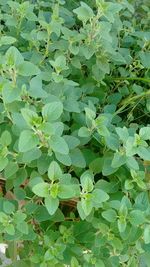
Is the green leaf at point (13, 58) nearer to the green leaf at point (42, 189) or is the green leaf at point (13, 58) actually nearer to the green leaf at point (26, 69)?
the green leaf at point (26, 69)

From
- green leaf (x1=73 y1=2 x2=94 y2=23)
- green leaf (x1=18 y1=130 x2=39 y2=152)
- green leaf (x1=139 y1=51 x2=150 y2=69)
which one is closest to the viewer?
green leaf (x1=18 y1=130 x2=39 y2=152)

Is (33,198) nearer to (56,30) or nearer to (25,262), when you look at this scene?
(25,262)

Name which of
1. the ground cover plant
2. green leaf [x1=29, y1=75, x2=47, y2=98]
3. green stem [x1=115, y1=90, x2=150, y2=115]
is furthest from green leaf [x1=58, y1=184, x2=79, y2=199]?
green stem [x1=115, y1=90, x2=150, y2=115]

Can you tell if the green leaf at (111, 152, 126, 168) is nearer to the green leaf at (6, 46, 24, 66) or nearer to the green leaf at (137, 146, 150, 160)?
the green leaf at (137, 146, 150, 160)

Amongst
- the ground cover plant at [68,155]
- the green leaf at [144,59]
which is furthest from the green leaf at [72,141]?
the green leaf at [144,59]

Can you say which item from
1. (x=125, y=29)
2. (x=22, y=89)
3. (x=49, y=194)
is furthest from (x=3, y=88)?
(x=125, y=29)

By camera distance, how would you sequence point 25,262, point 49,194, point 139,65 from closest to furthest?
point 49,194
point 25,262
point 139,65

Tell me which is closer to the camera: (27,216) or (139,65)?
(27,216)
